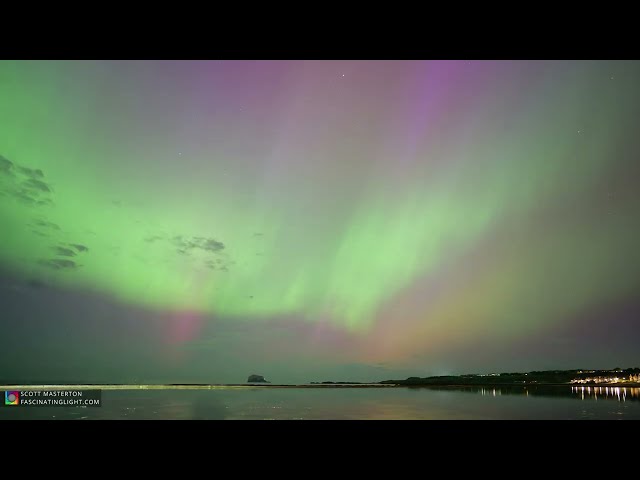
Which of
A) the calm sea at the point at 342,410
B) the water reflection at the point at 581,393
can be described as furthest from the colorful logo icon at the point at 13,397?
the water reflection at the point at 581,393

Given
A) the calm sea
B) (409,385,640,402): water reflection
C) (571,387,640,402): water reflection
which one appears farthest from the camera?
(409,385,640,402): water reflection

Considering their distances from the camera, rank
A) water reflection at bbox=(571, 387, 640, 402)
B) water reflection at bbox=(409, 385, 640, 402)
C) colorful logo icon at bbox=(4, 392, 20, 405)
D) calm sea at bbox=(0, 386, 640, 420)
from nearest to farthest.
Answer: colorful logo icon at bbox=(4, 392, 20, 405)
calm sea at bbox=(0, 386, 640, 420)
water reflection at bbox=(571, 387, 640, 402)
water reflection at bbox=(409, 385, 640, 402)

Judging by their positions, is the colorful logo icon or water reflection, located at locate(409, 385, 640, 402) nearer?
the colorful logo icon

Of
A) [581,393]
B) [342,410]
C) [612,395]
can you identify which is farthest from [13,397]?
[581,393]

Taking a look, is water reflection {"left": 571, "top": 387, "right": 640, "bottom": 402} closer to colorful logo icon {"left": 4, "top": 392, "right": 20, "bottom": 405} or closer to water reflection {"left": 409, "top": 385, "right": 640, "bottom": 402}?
water reflection {"left": 409, "top": 385, "right": 640, "bottom": 402}

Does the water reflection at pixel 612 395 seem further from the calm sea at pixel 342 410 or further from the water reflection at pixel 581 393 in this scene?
the calm sea at pixel 342 410

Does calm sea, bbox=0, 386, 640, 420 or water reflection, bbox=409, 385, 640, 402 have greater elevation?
calm sea, bbox=0, 386, 640, 420

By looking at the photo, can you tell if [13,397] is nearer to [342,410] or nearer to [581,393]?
[342,410]

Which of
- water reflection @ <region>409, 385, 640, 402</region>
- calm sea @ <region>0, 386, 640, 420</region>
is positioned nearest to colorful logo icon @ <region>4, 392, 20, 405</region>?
calm sea @ <region>0, 386, 640, 420</region>
